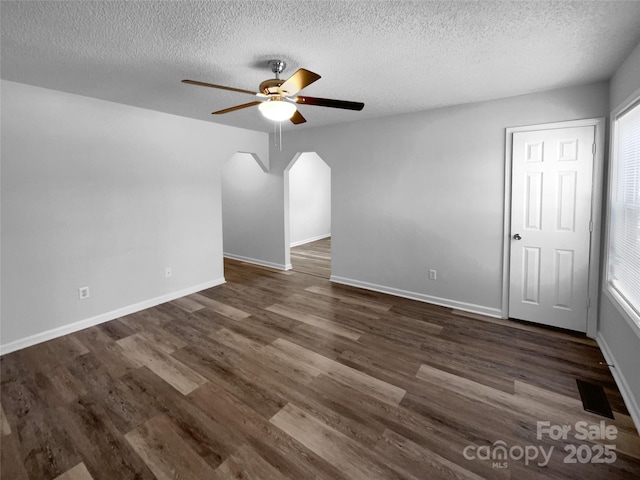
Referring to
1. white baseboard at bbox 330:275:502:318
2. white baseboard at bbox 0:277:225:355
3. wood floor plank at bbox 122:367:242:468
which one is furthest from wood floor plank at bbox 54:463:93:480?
white baseboard at bbox 330:275:502:318

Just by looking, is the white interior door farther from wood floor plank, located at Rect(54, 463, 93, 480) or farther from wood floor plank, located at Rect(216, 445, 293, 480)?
wood floor plank, located at Rect(54, 463, 93, 480)

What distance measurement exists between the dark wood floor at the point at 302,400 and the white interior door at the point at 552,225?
32 cm

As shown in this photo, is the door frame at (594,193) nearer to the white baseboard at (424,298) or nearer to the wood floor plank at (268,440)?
the white baseboard at (424,298)

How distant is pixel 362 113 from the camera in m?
3.96

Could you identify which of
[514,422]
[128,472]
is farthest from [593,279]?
[128,472]

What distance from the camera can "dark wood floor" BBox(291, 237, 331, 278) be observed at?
5628 mm

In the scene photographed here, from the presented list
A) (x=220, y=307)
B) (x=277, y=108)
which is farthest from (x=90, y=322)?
(x=277, y=108)

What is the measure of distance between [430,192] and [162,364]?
3418mm

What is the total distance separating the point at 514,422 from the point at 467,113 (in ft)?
9.98

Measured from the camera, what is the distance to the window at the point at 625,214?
2168mm

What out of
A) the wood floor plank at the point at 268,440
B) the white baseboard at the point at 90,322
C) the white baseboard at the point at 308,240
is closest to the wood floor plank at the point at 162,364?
the wood floor plank at the point at 268,440

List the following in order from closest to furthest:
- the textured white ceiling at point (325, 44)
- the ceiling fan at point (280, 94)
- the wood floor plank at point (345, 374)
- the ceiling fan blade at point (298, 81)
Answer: the textured white ceiling at point (325, 44) < the ceiling fan blade at point (298, 81) < the ceiling fan at point (280, 94) < the wood floor plank at point (345, 374)

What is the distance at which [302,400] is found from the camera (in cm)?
219

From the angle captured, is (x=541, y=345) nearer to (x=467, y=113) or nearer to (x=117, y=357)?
Result: (x=467, y=113)
